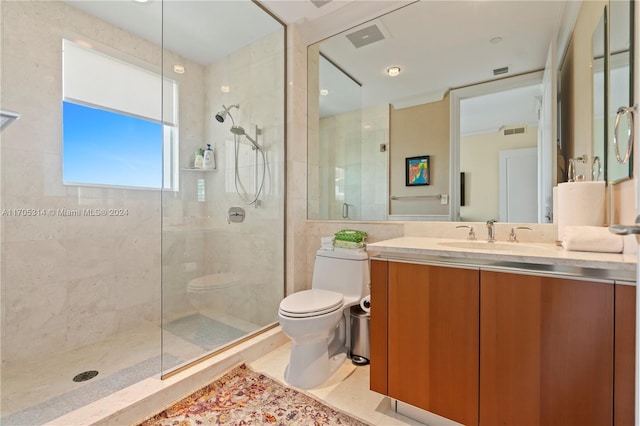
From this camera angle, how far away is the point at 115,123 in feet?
7.59

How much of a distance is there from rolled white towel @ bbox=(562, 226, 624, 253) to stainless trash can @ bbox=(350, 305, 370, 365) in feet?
3.82

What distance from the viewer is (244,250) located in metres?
2.31

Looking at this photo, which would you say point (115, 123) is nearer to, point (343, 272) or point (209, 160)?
point (209, 160)

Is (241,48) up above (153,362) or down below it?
above

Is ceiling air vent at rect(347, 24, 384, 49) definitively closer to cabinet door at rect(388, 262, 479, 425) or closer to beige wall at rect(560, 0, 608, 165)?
beige wall at rect(560, 0, 608, 165)

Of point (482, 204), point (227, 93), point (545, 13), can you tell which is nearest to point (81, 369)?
point (227, 93)

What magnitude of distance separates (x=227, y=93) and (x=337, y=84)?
3.20ft

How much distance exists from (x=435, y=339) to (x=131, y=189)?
2447mm

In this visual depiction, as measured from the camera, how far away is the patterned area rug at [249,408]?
4.41 feet

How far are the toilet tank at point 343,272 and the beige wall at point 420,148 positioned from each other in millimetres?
537

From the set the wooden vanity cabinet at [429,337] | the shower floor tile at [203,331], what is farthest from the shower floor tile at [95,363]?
the wooden vanity cabinet at [429,337]

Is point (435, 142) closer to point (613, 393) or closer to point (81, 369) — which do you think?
point (613, 393)

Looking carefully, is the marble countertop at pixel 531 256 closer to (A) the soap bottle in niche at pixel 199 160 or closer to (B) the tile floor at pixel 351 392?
(B) the tile floor at pixel 351 392

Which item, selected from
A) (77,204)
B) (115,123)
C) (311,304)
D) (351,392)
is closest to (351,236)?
(311,304)
